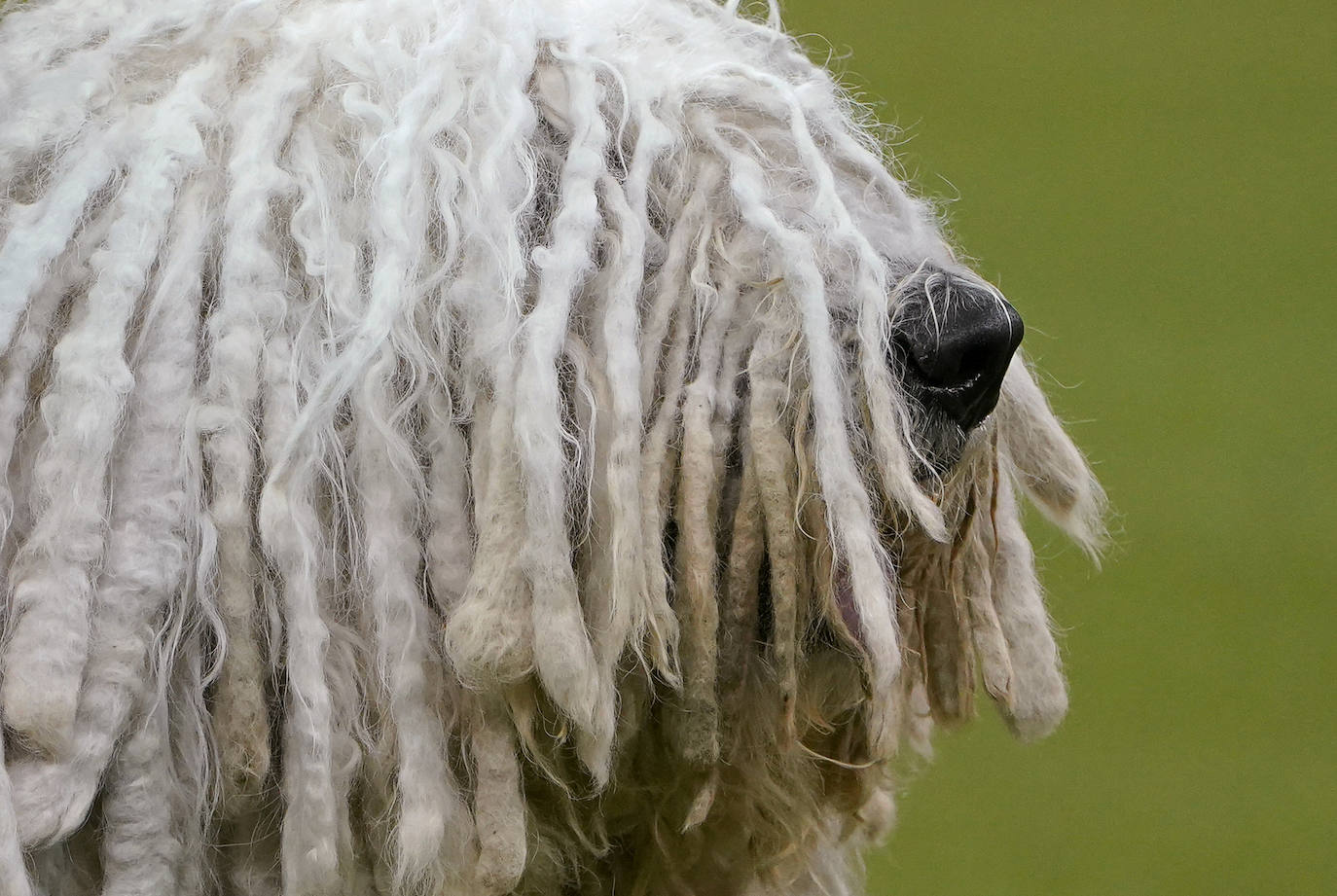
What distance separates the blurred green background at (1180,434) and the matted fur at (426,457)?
0.93m

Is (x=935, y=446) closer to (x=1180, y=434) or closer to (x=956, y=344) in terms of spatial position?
(x=956, y=344)

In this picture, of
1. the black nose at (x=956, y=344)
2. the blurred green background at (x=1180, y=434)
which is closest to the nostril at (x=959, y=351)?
the black nose at (x=956, y=344)

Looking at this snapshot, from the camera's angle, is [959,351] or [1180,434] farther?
[1180,434]

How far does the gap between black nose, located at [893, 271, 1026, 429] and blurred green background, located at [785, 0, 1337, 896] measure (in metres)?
0.94

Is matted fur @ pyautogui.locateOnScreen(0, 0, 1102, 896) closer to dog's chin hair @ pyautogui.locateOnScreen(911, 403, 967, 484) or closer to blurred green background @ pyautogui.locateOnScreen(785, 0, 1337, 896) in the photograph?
dog's chin hair @ pyautogui.locateOnScreen(911, 403, 967, 484)

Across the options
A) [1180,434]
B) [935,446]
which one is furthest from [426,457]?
[1180,434]

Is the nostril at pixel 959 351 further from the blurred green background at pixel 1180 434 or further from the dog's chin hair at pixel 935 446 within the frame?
the blurred green background at pixel 1180 434

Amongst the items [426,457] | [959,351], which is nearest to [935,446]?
[959,351]

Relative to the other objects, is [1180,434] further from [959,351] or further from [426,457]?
[426,457]

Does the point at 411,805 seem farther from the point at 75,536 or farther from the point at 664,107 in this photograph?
the point at 664,107

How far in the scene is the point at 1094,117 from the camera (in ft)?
5.95

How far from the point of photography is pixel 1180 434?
1834 mm

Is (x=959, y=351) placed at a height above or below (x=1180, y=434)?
above

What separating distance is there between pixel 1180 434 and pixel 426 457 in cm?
122
